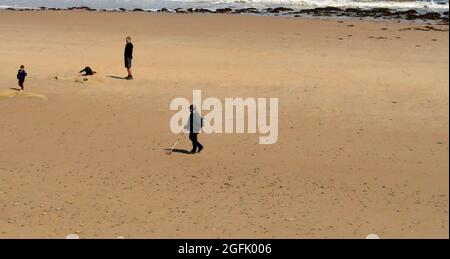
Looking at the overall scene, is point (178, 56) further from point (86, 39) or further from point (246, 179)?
point (246, 179)

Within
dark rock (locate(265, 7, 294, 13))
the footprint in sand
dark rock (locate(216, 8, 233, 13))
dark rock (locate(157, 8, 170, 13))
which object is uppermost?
dark rock (locate(265, 7, 294, 13))

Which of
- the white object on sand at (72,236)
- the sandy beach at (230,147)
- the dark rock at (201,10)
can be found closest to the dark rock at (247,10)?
the dark rock at (201,10)

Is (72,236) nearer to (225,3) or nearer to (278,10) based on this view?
(278,10)

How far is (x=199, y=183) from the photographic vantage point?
13.3 metres

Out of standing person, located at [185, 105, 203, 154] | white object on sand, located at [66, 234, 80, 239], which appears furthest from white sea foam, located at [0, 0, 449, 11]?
white object on sand, located at [66, 234, 80, 239]

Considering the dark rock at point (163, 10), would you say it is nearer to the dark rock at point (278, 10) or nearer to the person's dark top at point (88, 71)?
the dark rock at point (278, 10)

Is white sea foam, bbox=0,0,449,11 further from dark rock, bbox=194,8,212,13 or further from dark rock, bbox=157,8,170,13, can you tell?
dark rock, bbox=194,8,212,13

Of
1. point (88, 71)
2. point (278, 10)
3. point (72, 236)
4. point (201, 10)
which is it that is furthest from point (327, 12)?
point (72, 236)

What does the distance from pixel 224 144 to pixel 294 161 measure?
6.69ft

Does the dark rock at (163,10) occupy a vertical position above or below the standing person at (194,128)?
above

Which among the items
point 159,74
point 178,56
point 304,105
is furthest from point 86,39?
point 304,105

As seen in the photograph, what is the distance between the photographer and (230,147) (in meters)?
15.8

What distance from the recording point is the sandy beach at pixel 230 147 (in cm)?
1079

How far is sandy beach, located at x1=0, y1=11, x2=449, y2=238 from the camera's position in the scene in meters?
10.8
